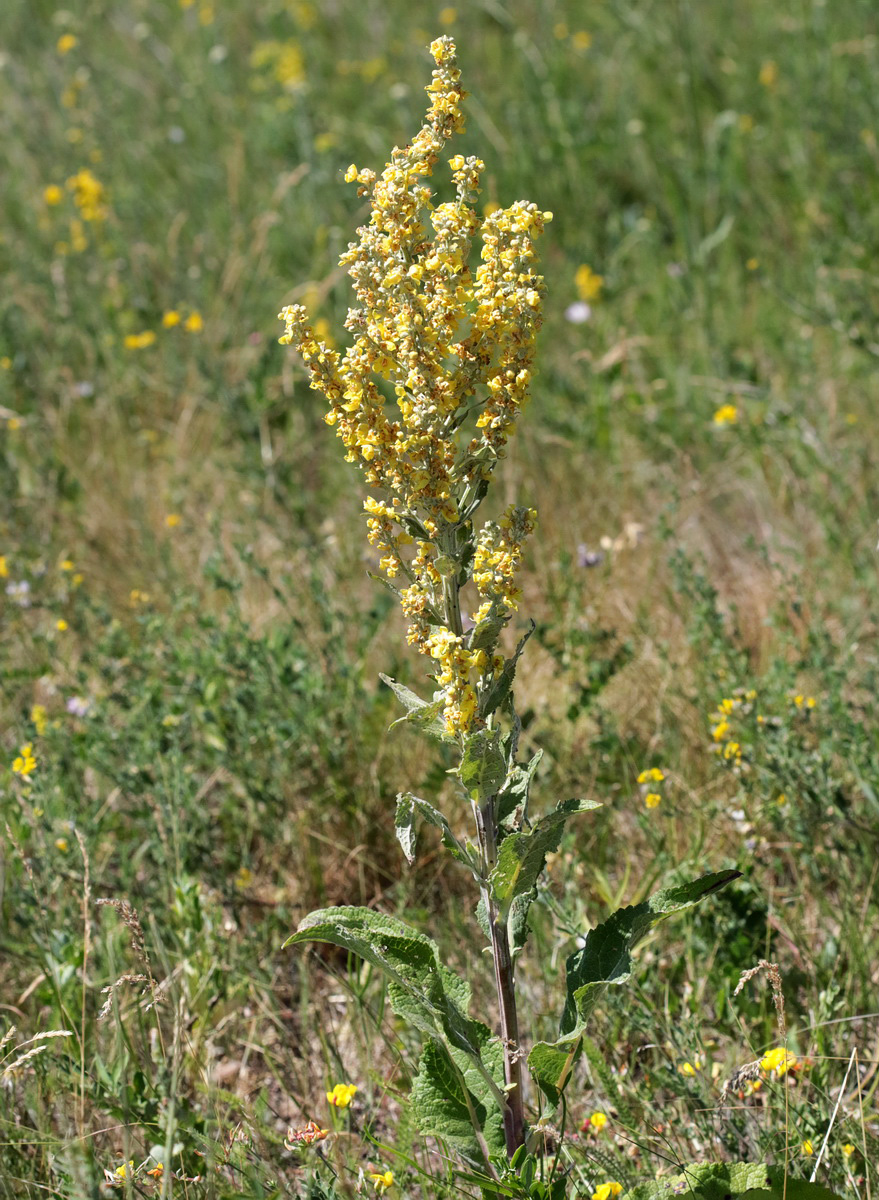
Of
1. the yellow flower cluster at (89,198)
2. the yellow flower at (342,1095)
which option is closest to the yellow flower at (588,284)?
the yellow flower cluster at (89,198)

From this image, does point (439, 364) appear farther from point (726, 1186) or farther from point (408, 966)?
point (726, 1186)

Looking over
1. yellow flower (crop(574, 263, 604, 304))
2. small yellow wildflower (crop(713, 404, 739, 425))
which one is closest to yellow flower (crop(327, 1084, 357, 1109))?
small yellow wildflower (crop(713, 404, 739, 425))

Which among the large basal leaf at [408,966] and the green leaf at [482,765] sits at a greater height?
the green leaf at [482,765]

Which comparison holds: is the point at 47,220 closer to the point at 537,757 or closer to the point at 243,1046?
the point at 243,1046

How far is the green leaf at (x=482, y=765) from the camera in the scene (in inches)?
59.1

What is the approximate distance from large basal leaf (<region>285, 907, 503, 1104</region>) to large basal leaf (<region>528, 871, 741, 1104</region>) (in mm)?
88

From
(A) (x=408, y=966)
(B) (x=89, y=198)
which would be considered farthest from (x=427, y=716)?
(B) (x=89, y=198)

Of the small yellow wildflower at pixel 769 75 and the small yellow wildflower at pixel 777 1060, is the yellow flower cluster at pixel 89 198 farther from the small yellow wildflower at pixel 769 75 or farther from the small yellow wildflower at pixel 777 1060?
the small yellow wildflower at pixel 777 1060

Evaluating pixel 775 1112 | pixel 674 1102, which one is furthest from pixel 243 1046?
Answer: pixel 775 1112

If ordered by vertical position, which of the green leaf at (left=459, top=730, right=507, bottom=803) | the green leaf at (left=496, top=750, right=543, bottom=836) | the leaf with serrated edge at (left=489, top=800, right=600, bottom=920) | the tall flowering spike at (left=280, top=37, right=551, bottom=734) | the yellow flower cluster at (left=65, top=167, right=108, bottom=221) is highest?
the yellow flower cluster at (left=65, top=167, right=108, bottom=221)

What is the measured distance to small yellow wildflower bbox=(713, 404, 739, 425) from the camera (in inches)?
152

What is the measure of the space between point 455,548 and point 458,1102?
2.78 ft

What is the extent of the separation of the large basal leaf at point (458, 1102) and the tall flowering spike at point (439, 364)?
0.54 metres

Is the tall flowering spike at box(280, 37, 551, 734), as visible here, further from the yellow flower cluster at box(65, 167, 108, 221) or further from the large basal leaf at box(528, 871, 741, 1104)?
the yellow flower cluster at box(65, 167, 108, 221)
